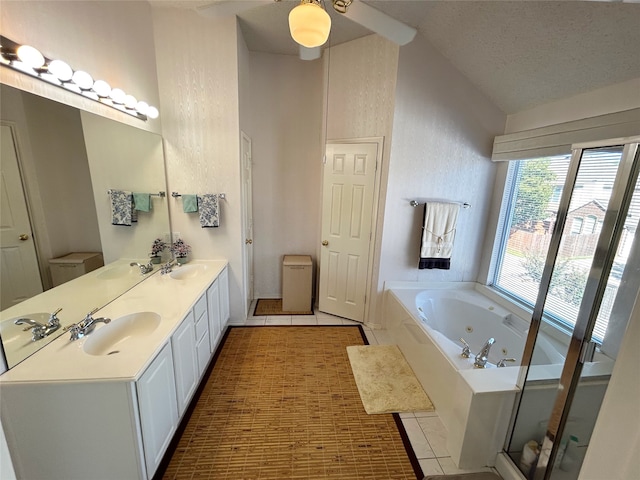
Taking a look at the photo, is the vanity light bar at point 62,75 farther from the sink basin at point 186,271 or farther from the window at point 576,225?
the window at point 576,225

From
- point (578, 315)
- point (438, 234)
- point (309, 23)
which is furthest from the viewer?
point (438, 234)

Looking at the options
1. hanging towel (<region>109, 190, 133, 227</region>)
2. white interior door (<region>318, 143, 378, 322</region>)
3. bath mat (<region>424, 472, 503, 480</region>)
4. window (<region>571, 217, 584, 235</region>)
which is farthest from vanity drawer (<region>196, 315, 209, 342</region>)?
window (<region>571, 217, 584, 235</region>)

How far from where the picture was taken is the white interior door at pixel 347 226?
290 centimetres

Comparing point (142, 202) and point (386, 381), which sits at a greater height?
point (142, 202)

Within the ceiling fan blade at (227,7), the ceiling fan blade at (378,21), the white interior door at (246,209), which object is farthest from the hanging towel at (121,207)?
the ceiling fan blade at (378,21)

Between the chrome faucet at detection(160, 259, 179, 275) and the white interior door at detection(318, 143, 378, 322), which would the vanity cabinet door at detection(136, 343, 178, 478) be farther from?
the white interior door at detection(318, 143, 378, 322)

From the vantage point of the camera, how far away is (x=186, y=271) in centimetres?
257

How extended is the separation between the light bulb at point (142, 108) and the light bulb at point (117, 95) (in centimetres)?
15

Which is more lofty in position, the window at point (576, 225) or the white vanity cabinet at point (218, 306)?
the window at point (576, 225)

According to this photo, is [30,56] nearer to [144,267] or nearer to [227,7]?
[227,7]

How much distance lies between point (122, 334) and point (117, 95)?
5.38 ft

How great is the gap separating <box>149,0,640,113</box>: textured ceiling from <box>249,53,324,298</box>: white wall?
439 millimetres

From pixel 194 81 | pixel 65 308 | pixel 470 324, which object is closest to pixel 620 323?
pixel 470 324

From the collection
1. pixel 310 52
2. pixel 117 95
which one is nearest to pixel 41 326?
pixel 117 95
